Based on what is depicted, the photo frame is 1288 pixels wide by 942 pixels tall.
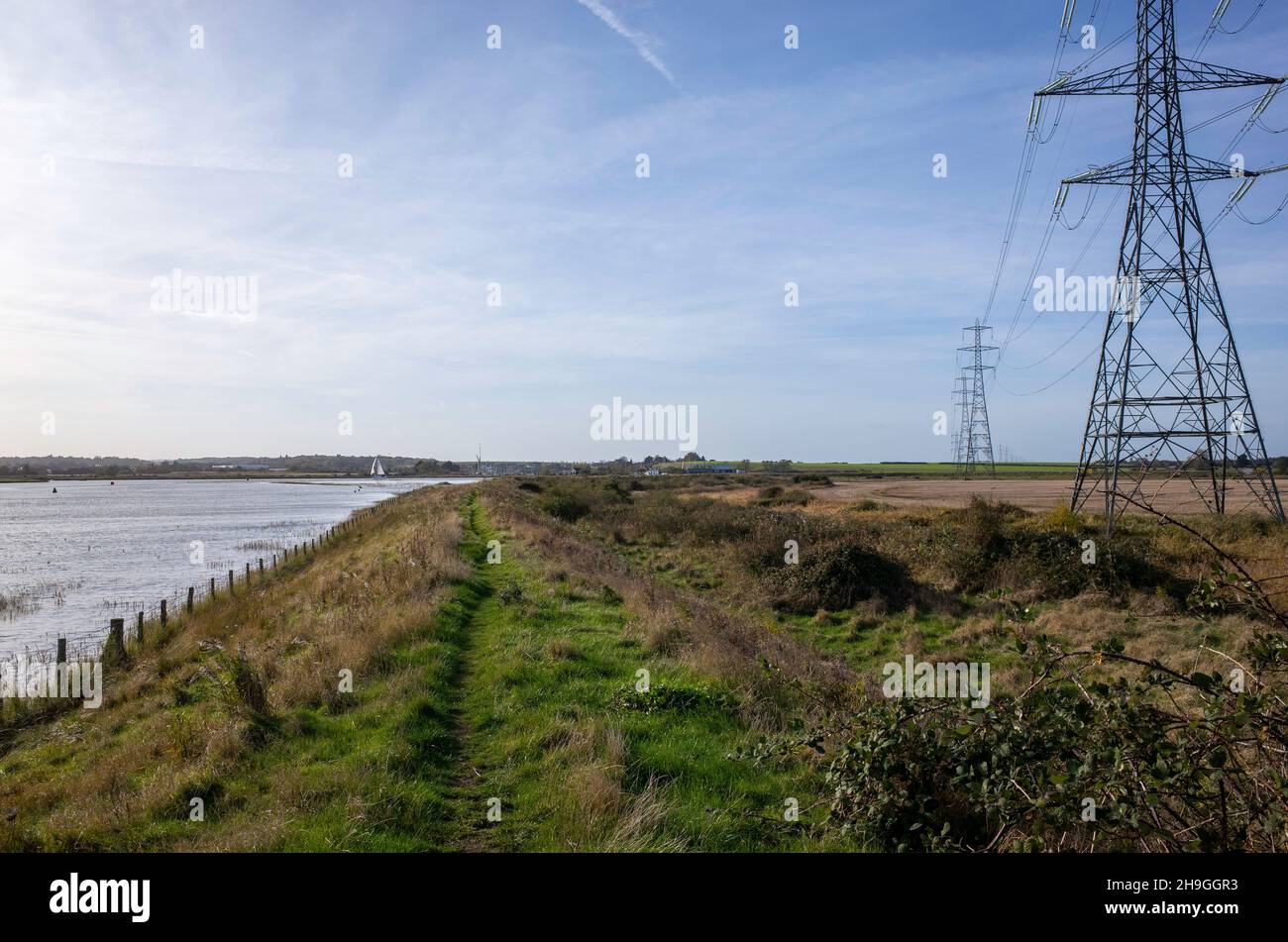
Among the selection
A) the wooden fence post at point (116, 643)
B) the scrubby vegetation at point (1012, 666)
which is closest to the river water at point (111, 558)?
the wooden fence post at point (116, 643)

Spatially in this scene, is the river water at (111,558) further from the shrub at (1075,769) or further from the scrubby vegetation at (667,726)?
the shrub at (1075,769)

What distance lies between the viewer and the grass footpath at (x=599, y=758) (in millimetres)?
5723

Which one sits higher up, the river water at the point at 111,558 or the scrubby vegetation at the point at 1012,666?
the scrubby vegetation at the point at 1012,666

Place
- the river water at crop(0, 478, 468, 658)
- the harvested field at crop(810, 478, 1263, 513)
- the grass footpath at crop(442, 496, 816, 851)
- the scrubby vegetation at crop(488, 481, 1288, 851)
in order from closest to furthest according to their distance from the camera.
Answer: the scrubby vegetation at crop(488, 481, 1288, 851), the grass footpath at crop(442, 496, 816, 851), the river water at crop(0, 478, 468, 658), the harvested field at crop(810, 478, 1263, 513)

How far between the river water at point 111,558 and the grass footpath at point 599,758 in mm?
16417

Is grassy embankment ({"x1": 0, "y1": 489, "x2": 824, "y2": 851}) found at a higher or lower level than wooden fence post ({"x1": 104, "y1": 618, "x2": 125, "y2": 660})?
higher

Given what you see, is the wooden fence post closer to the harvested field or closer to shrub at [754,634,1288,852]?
shrub at [754,634,1288,852]

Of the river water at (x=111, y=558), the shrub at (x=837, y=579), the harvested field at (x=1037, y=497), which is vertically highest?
the harvested field at (x=1037, y=497)

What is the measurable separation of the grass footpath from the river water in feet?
53.9

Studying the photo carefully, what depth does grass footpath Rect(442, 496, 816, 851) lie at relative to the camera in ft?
18.8

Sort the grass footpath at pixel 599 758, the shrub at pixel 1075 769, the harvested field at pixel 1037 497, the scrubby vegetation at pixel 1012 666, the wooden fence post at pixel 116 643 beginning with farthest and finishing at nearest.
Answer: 1. the harvested field at pixel 1037 497
2. the wooden fence post at pixel 116 643
3. the grass footpath at pixel 599 758
4. the scrubby vegetation at pixel 1012 666
5. the shrub at pixel 1075 769

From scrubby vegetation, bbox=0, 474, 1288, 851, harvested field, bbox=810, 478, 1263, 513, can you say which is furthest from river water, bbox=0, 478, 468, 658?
harvested field, bbox=810, 478, 1263, 513

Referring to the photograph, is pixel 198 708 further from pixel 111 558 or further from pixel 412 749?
pixel 111 558
